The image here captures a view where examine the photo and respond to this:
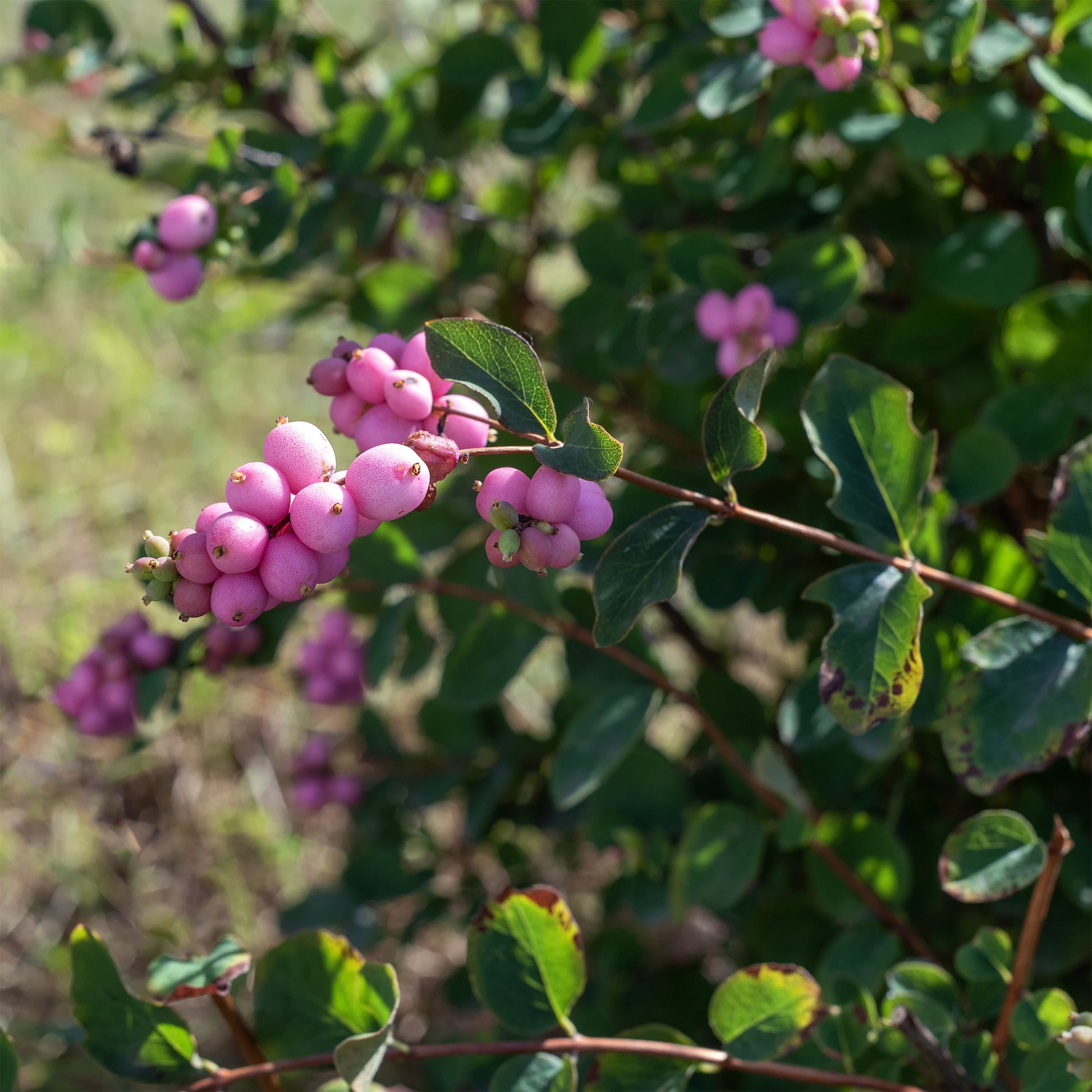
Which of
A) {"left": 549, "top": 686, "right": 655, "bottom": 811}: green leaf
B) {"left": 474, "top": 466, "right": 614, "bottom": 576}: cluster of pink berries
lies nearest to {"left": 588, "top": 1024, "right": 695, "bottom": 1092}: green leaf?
{"left": 549, "top": 686, "right": 655, "bottom": 811}: green leaf

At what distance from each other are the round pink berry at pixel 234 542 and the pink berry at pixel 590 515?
0.19 metres

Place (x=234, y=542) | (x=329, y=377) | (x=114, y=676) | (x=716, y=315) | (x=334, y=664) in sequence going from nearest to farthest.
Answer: (x=234, y=542)
(x=329, y=377)
(x=716, y=315)
(x=114, y=676)
(x=334, y=664)

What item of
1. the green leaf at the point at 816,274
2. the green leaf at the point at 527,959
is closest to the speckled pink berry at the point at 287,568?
the green leaf at the point at 527,959

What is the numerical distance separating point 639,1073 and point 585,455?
53 centimetres

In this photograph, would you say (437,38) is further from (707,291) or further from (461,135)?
(707,291)

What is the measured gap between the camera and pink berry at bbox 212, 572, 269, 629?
24.9 inches

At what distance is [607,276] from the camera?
57.7 inches

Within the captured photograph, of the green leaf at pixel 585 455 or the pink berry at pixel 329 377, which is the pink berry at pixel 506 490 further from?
the pink berry at pixel 329 377

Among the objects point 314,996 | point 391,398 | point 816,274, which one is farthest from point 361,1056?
point 816,274

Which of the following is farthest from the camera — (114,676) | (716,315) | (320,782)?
(320,782)

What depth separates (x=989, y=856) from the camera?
93 cm

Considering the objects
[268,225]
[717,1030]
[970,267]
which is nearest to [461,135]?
[268,225]

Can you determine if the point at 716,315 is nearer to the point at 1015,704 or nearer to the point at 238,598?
the point at 1015,704

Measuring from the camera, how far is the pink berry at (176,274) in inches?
43.3
